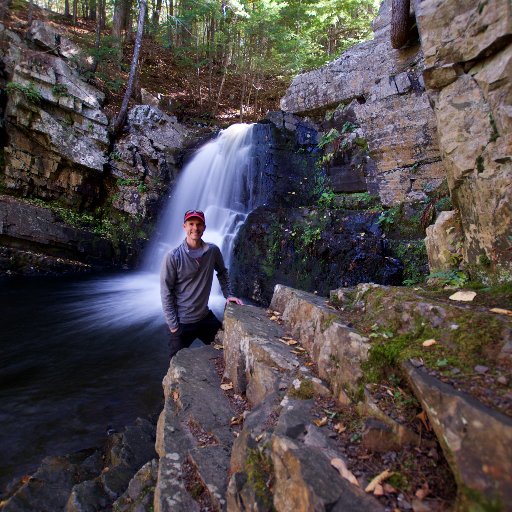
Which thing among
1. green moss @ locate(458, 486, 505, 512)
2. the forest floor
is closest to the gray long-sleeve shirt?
green moss @ locate(458, 486, 505, 512)

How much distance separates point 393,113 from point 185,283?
282 inches

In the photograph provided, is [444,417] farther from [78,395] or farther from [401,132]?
[401,132]

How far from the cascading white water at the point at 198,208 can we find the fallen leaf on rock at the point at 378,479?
7.17m

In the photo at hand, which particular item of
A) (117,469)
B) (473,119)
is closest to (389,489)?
(117,469)

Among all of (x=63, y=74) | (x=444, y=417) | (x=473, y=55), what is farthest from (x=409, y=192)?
(x=63, y=74)

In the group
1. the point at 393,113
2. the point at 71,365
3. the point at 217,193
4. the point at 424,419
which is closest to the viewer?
the point at 424,419

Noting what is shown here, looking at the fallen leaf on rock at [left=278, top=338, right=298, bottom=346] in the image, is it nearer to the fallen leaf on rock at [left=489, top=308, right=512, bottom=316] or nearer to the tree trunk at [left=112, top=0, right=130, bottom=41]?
the fallen leaf on rock at [left=489, top=308, right=512, bottom=316]

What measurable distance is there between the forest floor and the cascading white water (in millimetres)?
4634

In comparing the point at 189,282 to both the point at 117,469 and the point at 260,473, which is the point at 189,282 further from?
the point at 260,473

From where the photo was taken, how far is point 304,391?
2439 millimetres

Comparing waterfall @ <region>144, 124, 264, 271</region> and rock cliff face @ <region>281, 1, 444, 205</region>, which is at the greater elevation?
rock cliff face @ <region>281, 1, 444, 205</region>

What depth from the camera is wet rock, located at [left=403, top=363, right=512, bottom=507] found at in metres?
1.33

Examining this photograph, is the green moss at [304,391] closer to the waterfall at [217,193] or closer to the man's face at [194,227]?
the man's face at [194,227]

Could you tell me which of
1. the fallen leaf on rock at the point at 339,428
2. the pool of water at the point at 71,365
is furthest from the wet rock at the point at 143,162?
the fallen leaf on rock at the point at 339,428
